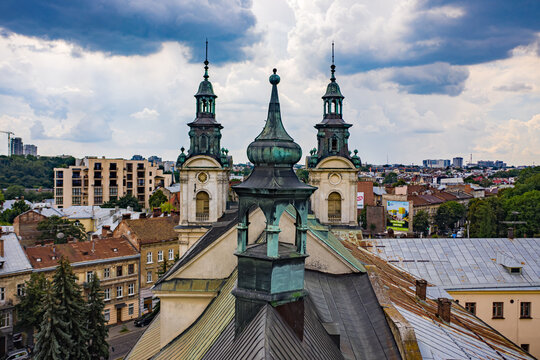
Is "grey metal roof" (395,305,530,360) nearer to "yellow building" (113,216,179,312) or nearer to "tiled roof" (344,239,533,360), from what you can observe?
"tiled roof" (344,239,533,360)

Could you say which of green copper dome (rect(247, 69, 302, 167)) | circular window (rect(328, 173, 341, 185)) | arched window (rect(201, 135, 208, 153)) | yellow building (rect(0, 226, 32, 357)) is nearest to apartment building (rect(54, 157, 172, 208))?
yellow building (rect(0, 226, 32, 357))

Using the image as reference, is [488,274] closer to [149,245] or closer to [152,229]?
[149,245]

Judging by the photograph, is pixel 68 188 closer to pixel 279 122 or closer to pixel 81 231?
pixel 81 231

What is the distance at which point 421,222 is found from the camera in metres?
83.8

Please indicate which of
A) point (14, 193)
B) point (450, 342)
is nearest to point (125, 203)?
point (14, 193)

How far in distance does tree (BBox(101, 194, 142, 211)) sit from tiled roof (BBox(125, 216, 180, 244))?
4024 centimetres

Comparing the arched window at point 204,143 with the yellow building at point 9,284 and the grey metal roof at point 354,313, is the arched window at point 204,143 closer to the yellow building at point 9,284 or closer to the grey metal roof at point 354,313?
the yellow building at point 9,284

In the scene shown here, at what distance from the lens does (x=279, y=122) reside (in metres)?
8.07

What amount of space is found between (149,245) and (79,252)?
707 cm

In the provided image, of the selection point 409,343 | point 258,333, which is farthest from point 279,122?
point 409,343

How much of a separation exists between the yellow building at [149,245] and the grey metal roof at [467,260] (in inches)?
935

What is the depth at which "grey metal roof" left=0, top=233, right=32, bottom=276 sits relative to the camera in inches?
1287

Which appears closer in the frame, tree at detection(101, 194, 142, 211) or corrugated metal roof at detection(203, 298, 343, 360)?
corrugated metal roof at detection(203, 298, 343, 360)

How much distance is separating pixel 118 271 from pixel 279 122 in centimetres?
3674
